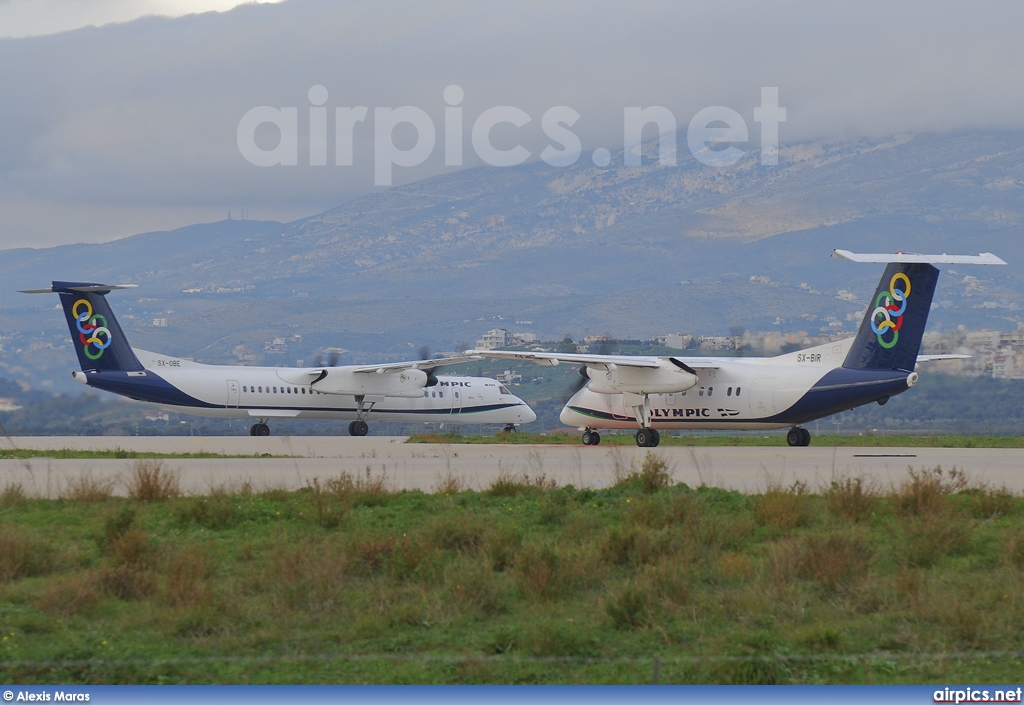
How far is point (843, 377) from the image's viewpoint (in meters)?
31.3

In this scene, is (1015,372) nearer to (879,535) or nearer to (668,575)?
(879,535)

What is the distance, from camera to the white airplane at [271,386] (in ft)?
139

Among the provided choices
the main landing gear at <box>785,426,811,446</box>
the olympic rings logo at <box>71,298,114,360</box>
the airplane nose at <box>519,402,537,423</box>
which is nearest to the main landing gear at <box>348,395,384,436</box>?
the airplane nose at <box>519,402,537,423</box>

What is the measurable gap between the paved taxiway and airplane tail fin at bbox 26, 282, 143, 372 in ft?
32.1

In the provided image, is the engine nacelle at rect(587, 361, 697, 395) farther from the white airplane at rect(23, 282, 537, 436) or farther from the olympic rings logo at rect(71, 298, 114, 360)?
the olympic rings logo at rect(71, 298, 114, 360)

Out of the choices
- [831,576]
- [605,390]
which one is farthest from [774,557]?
[605,390]

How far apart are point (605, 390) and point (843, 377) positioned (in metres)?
8.13

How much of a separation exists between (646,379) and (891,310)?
733 cm

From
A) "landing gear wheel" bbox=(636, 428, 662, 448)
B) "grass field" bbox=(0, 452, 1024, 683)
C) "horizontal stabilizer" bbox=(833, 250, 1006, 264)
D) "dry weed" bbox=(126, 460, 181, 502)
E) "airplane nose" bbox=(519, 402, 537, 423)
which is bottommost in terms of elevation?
"airplane nose" bbox=(519, 402, 537, 423)

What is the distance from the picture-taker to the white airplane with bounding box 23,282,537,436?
42.5 m

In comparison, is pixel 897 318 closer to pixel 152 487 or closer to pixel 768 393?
pixel 768 393

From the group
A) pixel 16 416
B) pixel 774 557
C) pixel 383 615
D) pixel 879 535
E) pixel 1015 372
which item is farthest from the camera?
pixel 1015 372

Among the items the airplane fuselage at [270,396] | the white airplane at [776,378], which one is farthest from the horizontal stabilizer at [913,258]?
the airplane fuselage at [270,396]

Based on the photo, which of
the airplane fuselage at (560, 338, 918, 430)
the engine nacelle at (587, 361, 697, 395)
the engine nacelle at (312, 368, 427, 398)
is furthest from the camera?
the engine nacelle at (312, 368, 427, 398)
